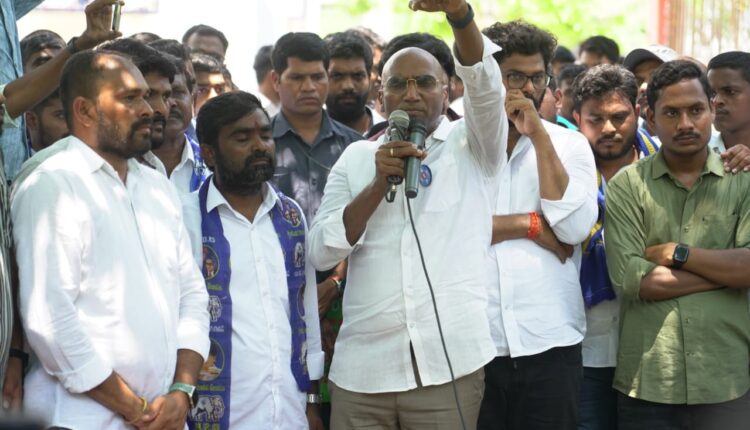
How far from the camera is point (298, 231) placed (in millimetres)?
5172

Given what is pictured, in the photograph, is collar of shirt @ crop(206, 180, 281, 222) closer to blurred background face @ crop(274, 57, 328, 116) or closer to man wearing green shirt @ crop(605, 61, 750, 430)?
blurred background face @ crop(274, 57, 328, 116)

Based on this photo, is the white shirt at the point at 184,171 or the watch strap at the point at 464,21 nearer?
the watch strap at the point at 464,21

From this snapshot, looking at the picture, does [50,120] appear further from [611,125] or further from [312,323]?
[611,125]

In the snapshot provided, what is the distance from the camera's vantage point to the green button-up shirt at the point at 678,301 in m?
5.15

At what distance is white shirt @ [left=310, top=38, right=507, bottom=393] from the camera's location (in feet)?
15.6

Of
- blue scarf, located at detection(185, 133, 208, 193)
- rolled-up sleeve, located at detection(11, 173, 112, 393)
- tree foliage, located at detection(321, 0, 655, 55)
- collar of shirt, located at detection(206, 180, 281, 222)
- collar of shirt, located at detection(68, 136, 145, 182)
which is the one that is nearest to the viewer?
rolled-up sleeve, located at detection(11, 173, 112, 393)

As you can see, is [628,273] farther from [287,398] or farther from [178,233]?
[178,233]

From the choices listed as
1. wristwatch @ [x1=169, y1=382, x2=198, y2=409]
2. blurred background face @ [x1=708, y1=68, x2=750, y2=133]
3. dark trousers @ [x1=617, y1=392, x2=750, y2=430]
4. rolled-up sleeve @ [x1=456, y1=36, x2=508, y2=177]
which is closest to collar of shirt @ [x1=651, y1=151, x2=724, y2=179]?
blurred background face @ [x1=708, y1=68, x2=750, y2=133]

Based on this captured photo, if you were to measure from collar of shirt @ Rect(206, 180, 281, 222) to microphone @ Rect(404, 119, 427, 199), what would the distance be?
2.61ft

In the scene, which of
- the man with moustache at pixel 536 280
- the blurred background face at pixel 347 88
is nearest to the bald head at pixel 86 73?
the man with moustache at pixel 536 280

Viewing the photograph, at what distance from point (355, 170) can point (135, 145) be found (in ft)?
3.33

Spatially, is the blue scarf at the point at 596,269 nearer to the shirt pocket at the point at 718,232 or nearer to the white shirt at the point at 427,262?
the shirt pocket at the point at 718,232

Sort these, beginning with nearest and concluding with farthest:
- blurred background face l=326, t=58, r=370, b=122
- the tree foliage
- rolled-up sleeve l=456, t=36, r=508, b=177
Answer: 1. rolled-up sleeve l=456, t=36, r=508, b=177
2. blurred background face l=326, t=58, r=370, b=122
3. the tree foliage

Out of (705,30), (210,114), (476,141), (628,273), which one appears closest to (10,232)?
(210,114)
